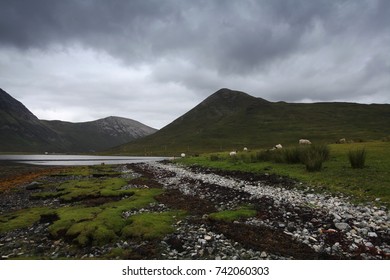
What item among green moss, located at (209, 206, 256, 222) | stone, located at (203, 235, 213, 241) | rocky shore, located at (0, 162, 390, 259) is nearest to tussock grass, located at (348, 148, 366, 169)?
rocky shore, located at (0, 162, 390, 259)

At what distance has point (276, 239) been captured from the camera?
9.77 m

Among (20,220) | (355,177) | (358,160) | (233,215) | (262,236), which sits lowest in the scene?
(20,220)

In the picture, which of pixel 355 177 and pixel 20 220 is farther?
pixel 355 177

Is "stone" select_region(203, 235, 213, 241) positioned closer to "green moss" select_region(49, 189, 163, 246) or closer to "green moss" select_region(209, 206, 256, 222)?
"green moss" select_region(209, 206, 256, 222)

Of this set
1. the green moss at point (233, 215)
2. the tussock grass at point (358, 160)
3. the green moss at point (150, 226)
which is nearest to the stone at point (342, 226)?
the green moss at point (233, 215)

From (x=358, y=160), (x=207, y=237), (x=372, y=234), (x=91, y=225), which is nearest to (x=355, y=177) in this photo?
(x=358, y=160)

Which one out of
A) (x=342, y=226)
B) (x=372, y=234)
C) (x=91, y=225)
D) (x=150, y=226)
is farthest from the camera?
(x=91, y=225)

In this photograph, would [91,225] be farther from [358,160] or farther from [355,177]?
[358,160]

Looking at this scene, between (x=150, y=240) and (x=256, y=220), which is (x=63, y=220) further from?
(x=256, y=220)

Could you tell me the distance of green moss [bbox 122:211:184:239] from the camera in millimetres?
10746

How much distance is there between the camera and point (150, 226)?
11.5 m

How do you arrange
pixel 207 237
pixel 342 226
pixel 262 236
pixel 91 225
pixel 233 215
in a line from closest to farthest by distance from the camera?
pixel 207 237
pixel 262 236
pixel 342 226
pixel 91 225
pixel 233 215
